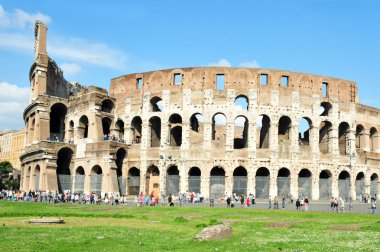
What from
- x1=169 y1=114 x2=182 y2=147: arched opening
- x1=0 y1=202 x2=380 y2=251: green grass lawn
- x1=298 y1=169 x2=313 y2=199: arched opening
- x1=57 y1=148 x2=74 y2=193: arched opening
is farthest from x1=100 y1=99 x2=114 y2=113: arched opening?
x1=0 y1=202 x2=380 y2=251: green grass lawn

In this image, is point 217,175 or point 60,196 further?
point 217,175

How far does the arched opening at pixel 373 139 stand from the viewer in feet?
161

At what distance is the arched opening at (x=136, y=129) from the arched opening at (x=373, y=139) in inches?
995

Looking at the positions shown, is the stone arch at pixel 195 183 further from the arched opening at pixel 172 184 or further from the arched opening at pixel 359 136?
the arched opening at pixel 359 136

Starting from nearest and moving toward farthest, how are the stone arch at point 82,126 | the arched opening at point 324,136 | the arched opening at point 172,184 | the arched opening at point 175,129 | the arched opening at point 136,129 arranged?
the arched opening at point 172,184 → the arched opening at point 175,129 → the arched opening at point 324,136 → the arched opening at point 136,129 → the stone arch at point 82,126

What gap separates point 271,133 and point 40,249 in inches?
1332

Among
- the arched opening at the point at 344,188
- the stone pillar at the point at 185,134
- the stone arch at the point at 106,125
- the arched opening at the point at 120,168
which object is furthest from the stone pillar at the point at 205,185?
the arched opening at the point at 344,188

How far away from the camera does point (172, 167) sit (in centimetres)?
4462

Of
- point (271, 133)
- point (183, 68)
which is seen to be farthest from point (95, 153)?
point (271, 133)

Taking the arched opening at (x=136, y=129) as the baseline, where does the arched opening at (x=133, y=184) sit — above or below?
below

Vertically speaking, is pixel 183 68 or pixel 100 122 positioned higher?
pixel 183 68

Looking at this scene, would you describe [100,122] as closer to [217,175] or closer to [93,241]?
[217,175]

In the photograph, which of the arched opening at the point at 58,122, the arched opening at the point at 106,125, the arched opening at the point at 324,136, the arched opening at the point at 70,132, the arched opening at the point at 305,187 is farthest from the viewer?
the arched opening at the point at 58,122

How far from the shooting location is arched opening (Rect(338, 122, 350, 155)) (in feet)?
154
